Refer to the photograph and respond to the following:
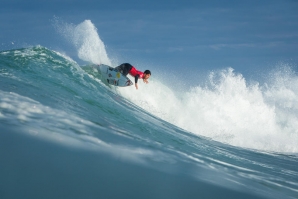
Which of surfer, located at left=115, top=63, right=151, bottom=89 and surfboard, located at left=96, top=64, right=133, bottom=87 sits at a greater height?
surfer, located at left=115, top=63, right=151, bottom=89

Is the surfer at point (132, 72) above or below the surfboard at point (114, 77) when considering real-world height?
above

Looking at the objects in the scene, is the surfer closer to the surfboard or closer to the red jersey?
the red jersey

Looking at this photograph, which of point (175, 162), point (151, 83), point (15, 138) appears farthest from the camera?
point (151, 83)

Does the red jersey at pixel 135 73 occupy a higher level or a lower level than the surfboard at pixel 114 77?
higher

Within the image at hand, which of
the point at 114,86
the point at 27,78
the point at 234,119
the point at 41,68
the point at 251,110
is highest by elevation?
the point at 251,110

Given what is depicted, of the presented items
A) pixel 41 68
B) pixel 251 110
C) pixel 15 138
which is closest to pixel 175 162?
pixel 15 138

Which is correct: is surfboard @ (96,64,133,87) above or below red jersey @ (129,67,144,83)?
below

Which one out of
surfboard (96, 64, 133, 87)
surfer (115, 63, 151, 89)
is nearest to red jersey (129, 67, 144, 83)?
surfer (115, 63, 151, 89)

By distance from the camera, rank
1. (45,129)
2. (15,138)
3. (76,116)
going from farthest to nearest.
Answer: (76,116)
(45,129)
(15,138)

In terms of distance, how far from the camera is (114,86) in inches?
465

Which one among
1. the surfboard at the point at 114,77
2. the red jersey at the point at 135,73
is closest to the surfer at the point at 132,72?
the red jersey at the point at 135,73

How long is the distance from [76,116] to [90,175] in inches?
87.9

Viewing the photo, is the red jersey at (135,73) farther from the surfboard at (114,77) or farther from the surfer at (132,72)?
the surfboard at (114,77)

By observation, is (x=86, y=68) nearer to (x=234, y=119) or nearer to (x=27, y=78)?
(x=27, y=78)
